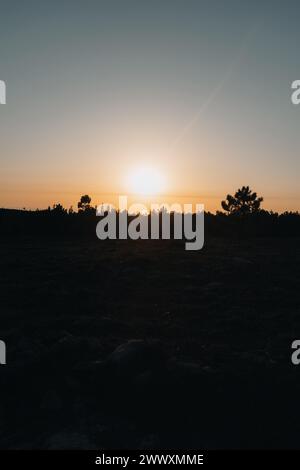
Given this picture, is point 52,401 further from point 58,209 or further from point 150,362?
point 58,209

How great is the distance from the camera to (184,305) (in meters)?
11.4

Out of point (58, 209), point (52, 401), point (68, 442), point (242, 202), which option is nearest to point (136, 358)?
point (52, 401)

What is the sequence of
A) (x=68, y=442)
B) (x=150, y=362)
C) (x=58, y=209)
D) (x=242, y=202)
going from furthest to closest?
(x=242, y=202) → (x=58, y=209) → (x=150, y=362) → (x=68, y=442)

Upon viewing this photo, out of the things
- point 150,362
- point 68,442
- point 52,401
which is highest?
point 150,362

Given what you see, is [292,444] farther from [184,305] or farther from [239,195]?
[239,195]

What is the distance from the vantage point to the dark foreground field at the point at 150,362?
19.4 ft

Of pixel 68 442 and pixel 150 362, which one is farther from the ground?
pixel 150 362

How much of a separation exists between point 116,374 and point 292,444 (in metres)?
2.43

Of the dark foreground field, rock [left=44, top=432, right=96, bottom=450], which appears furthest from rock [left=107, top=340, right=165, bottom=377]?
rock [left=44, top=432, right=96, bottom=450]

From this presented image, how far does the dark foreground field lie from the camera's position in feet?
19.4

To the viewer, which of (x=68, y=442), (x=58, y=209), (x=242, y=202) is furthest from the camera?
(x=242, y=202)

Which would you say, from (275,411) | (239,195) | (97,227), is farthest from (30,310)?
(239,195)

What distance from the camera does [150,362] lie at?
23.2 feet

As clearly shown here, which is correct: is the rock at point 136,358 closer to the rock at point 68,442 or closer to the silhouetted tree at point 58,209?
the rock at point 68,442
